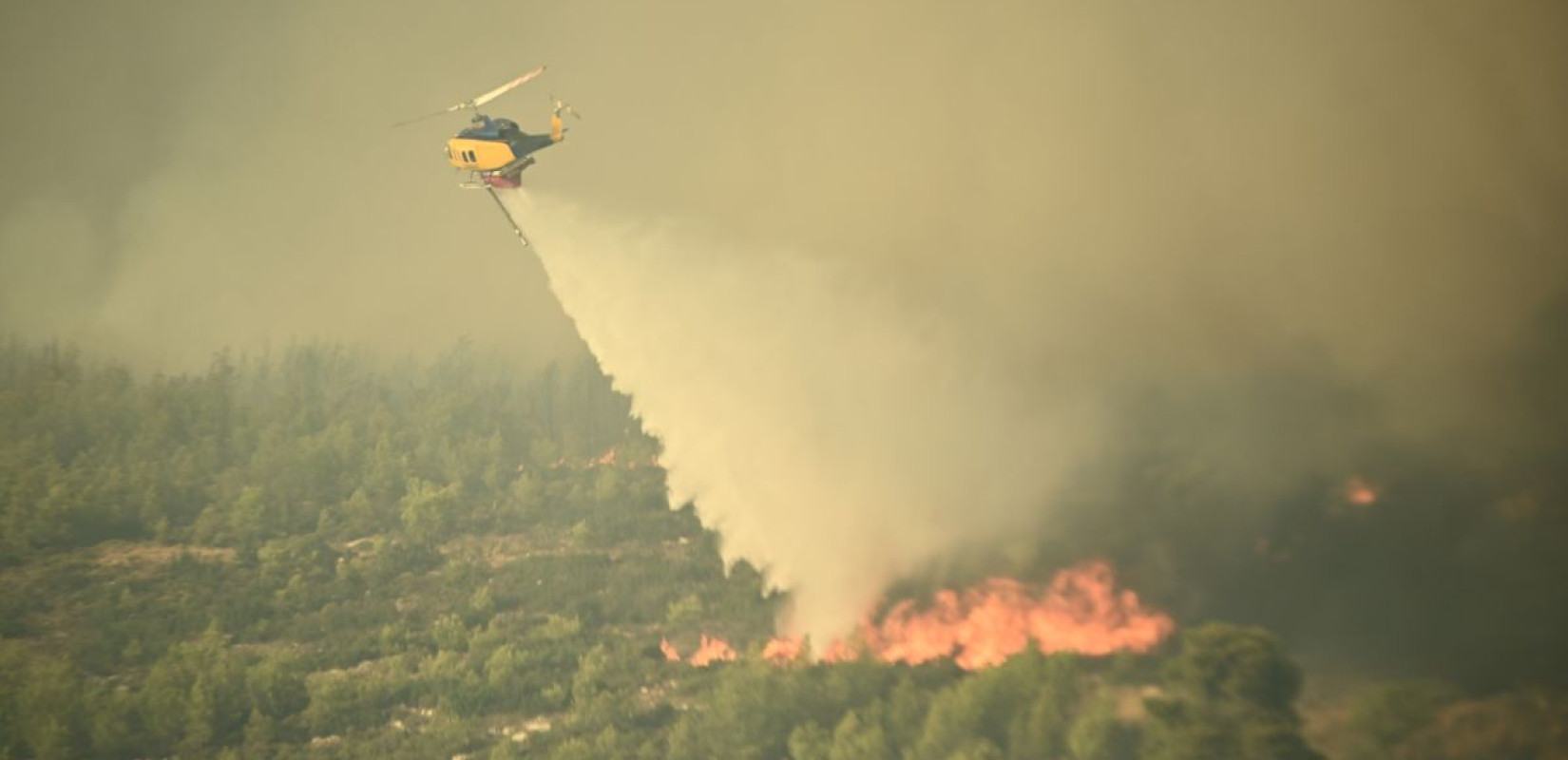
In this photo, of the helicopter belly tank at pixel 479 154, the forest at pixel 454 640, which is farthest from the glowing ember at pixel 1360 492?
the helicopter belly tank at pixel 479 154

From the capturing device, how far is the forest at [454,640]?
60.5 metres

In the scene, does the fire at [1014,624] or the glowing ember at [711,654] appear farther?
the glowing ember at [711,654]

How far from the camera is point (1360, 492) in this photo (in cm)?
7162

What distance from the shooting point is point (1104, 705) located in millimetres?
62281

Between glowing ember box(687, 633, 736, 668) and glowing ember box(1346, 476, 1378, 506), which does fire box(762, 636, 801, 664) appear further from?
glowing ember box(1346, 476, 1378, 506)

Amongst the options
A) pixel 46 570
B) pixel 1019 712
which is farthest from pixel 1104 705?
pixel 46 570

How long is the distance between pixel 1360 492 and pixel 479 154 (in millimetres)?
50360

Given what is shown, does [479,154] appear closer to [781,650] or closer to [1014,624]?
[781,650]

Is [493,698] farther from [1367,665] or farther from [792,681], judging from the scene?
[1367,665]

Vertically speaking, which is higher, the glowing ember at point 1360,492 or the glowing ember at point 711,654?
the glowing ember at point 1360,492

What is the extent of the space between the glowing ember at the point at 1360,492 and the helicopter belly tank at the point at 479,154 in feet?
158

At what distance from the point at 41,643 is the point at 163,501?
31925mm

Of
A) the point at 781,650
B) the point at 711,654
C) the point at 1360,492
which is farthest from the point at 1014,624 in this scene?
the point at 711,654

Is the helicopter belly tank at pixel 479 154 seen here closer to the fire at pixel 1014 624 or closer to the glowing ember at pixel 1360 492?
the fire at pixel 1014 624
